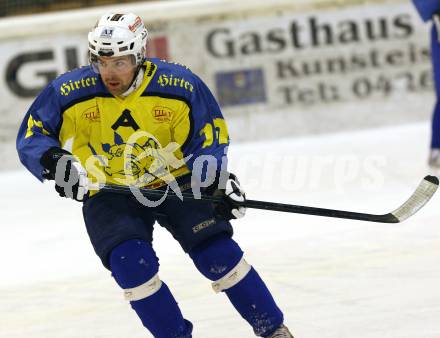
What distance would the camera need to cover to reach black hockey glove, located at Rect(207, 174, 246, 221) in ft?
11.3

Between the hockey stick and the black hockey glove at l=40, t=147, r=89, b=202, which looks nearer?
the black hockey glove at l=40, t=147, r=89, b=202

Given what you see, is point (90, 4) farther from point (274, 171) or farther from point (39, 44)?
point (274, 171)

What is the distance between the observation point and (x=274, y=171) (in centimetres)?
755

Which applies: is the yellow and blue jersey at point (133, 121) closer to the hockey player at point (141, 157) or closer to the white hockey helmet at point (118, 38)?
the hockey player at point (141, 157)

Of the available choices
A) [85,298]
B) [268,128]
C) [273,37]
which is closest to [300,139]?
[268,128]

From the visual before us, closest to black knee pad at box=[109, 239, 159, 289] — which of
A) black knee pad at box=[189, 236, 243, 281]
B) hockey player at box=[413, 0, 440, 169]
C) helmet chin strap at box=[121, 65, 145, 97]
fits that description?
black knee pad at box=[189, 236, 243, 281]

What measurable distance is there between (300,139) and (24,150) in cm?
540

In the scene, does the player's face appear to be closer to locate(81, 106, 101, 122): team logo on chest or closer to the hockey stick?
locate(81, 106, 101, 122): team logo on chest

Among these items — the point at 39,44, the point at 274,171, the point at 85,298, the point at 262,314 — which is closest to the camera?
the point at 262,314

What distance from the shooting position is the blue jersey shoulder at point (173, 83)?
11.7ft

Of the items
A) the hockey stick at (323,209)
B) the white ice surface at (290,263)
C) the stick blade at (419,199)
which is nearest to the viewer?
the hockey stick at (323,209)

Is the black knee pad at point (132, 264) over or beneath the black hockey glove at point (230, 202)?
beneath

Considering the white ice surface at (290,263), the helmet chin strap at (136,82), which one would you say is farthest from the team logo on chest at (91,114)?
the white ice surface at (290,263)

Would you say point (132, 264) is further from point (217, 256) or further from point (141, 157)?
point (141, 157)
